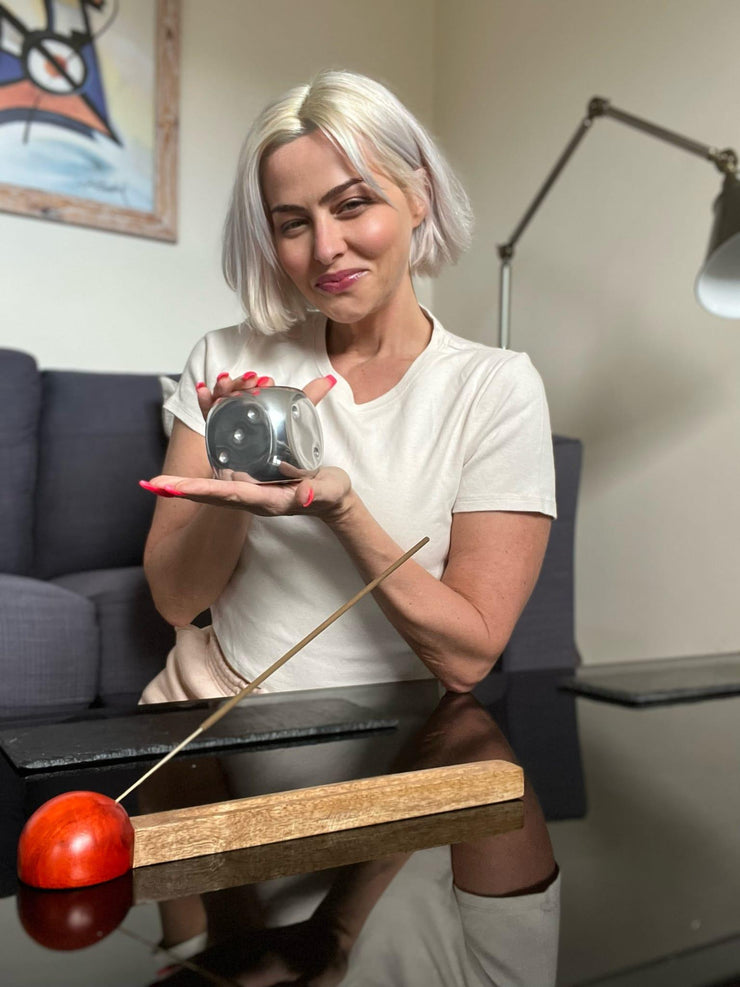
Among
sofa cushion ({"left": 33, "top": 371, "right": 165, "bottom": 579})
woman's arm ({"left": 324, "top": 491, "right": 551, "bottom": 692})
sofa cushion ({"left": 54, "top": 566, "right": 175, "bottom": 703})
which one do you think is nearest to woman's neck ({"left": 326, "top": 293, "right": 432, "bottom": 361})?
woman's arm ({"left": 324, "top": 491, "right": 551, "bottom": 692})

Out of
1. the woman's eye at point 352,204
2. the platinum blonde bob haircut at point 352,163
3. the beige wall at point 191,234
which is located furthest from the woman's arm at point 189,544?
the beige wall at point 191,234

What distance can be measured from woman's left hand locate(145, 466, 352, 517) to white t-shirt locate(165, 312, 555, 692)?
0.28 m

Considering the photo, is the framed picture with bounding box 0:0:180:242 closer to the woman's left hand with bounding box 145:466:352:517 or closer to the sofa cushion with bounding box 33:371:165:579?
the sofa cushion with bounding box 33:371:165:579

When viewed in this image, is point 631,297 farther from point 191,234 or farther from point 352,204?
point 352,204

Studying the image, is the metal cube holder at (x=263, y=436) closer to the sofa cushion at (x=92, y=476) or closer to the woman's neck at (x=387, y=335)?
the woman's neck at (x=387, y=335)

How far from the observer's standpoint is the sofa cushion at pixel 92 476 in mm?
2488

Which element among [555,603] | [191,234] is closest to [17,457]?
[191,234]

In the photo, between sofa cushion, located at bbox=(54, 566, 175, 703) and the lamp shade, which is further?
sofa cushion, located at bbox=(54, 566, 175, 703)

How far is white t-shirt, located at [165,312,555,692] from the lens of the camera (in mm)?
1131

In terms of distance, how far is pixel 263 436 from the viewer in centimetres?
Answer: 77

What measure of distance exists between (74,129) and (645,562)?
195cm

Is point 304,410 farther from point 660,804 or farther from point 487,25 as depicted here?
point 487,25

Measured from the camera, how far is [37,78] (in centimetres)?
274

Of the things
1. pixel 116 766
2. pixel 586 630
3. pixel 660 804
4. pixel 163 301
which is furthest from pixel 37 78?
pixel 660 804
